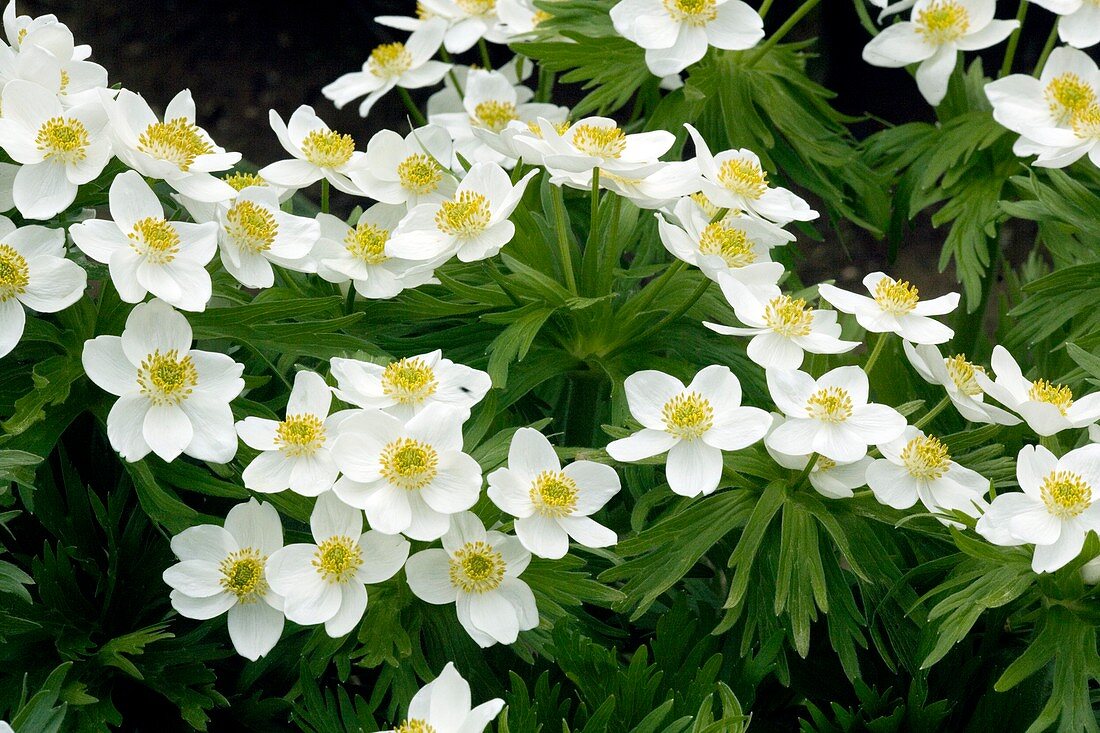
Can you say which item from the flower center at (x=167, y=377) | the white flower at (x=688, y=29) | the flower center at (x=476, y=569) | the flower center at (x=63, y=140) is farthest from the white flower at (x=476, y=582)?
the white flower at (x=688, y=29)

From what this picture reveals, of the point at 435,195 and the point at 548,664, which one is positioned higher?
the point at 435,195

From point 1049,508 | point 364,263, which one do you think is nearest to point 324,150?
point 364,263

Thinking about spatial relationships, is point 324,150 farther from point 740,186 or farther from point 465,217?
point 740,186

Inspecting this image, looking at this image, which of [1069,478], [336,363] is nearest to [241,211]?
[336,363]

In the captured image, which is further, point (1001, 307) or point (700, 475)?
point (1001, 307)

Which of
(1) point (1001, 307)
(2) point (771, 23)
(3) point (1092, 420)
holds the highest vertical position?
(3) point (1092, 420)

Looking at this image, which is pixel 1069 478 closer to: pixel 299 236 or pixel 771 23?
pixel 299 236
